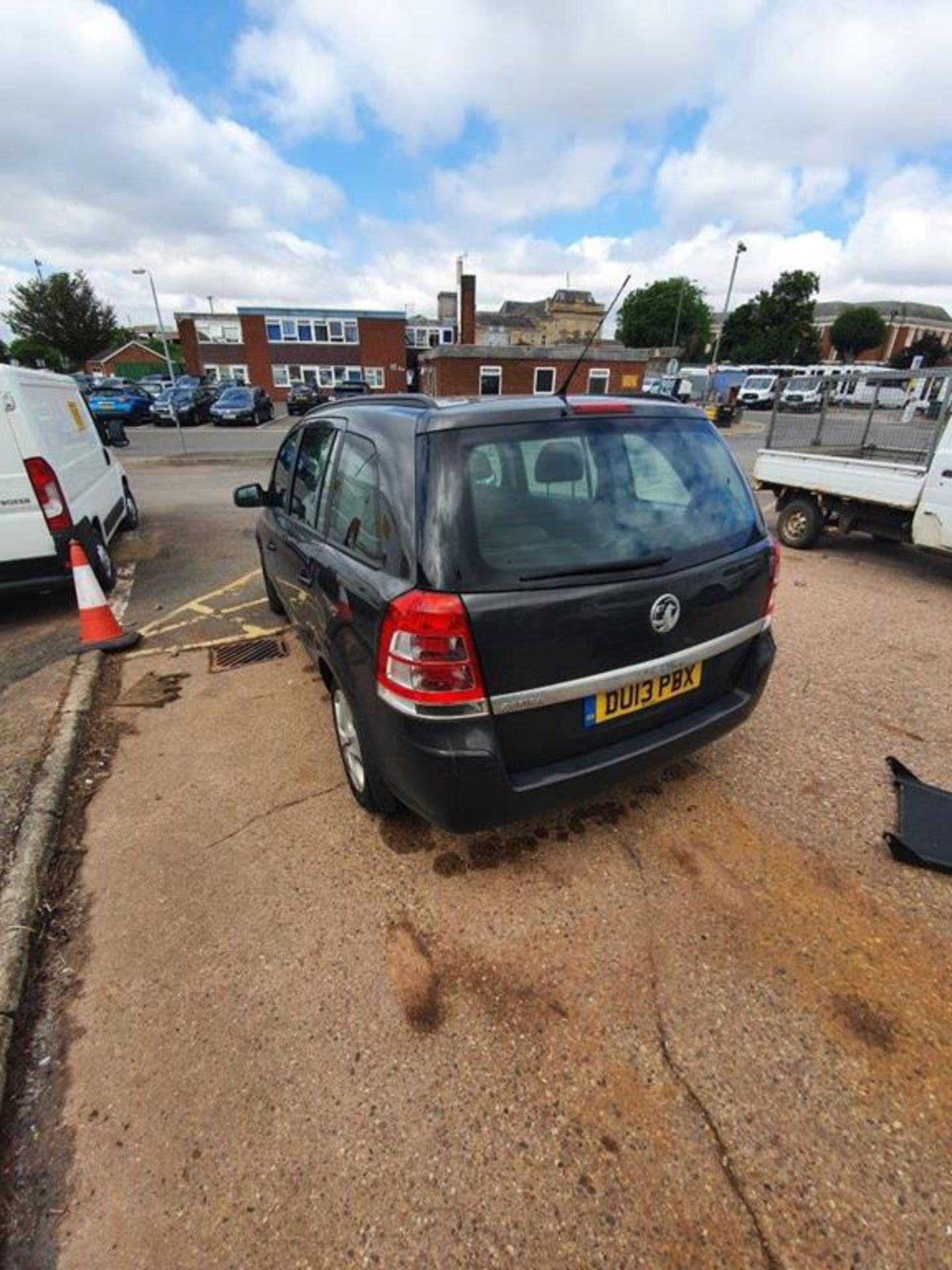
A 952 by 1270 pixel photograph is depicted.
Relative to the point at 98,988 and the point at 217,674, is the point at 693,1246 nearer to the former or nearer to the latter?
the point at 98,988

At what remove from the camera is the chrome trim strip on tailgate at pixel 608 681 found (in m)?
2.01

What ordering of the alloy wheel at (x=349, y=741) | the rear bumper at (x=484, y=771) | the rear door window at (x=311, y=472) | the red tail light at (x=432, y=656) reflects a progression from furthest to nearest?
the rear door window at (x=311, y=472)
the alloy wheel at (x=349, y=741)
the rear bumper at (x=484, y=771)
the red tail light at (x=432, y=656)

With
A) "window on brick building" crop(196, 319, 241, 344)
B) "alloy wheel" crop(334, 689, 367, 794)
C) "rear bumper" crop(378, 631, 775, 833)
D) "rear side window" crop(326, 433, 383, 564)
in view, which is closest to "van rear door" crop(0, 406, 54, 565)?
"rear side window" crop(326, 433, 383, 564)

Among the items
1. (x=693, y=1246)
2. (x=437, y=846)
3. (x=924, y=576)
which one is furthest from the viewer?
(x=924, y=576)

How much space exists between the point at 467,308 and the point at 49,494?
41290 millimetres

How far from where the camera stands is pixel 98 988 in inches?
81.7

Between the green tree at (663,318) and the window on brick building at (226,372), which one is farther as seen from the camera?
the green tree at (663,318)

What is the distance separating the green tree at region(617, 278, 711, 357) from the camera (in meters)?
69.5

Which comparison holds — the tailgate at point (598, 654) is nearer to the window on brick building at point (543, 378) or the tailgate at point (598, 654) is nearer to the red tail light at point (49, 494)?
the red tail light at point (49, 494)

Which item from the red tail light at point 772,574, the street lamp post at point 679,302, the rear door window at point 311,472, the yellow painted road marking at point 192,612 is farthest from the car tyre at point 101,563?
the street lamp post at point 679,302

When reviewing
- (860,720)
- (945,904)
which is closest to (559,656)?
(945,904)

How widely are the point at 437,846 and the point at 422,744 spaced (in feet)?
2.77

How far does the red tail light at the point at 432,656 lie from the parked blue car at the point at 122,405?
101 ft

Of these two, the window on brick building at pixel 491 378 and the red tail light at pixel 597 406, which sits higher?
the red tail light at pixel 597 406
